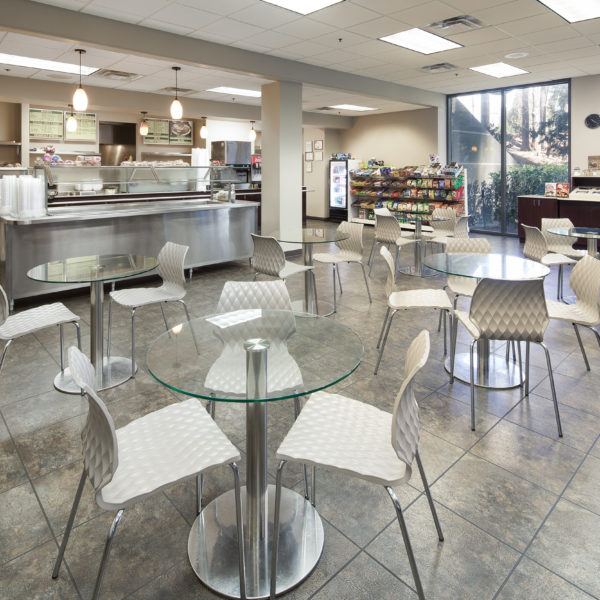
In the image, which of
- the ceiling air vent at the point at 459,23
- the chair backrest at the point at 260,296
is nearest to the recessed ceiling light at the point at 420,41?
the ceiling air vent at the point at 459,23

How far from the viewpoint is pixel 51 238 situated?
4.98 m

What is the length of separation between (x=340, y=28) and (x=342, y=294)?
2.96 meters

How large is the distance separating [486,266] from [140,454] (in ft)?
8.60

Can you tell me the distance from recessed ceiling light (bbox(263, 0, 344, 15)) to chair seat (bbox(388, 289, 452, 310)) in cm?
296

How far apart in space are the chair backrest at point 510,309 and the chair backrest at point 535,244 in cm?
267

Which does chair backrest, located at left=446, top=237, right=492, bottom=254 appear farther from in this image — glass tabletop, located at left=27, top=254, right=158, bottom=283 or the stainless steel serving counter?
the stainless steel serving counter

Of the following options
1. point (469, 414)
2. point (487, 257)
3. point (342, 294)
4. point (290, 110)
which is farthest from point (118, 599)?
point (290, 110)

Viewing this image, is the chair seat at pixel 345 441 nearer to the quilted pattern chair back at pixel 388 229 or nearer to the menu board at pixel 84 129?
the quilted pattern chair back at pixel 388 229

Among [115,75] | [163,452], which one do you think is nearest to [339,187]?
[115,75]

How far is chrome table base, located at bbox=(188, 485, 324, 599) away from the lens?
1.63 metres

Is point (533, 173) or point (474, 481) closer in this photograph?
point (474, 481)

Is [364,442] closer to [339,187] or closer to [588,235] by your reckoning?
[588,235]

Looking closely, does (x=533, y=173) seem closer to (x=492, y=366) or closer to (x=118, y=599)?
(x=492, y=366)

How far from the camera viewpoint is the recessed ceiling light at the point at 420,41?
5.56 m
